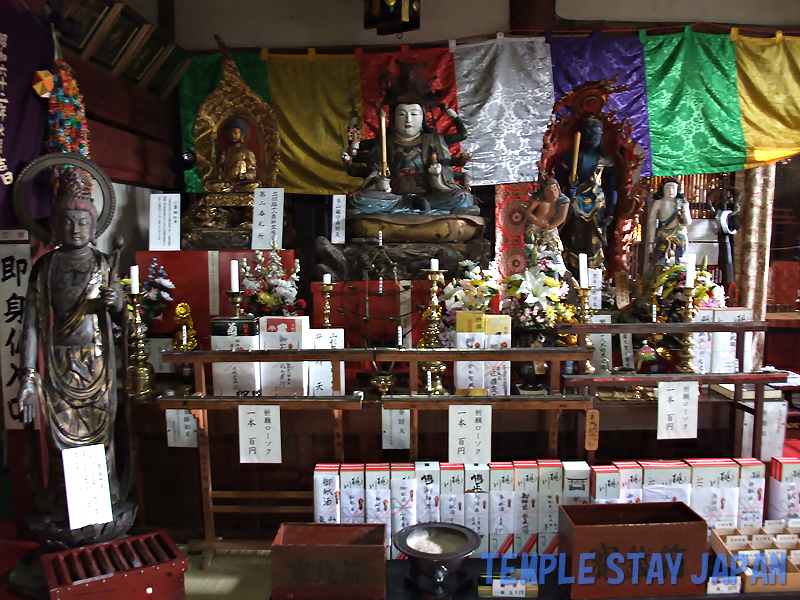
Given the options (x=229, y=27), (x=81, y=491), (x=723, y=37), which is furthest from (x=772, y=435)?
(x=229, y=27)

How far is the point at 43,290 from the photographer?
255 cm

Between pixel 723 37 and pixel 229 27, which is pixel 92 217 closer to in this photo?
pixel 229 27

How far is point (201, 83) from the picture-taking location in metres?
5.30

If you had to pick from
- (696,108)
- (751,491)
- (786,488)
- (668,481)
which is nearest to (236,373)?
(668,481)

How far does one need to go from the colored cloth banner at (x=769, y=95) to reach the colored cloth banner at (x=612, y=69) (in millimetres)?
890

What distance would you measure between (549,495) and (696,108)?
420cm

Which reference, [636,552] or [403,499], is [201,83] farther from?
[636,552]

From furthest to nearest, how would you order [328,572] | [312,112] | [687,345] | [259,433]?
[312,112], [687,345], [259,433], [328,572]

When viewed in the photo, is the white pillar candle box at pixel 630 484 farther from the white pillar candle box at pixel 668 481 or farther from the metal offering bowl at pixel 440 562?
the metal offering bowl at pixel 440 562

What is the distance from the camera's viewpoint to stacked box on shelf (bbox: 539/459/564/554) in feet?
8.19

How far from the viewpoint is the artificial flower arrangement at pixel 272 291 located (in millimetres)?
3557

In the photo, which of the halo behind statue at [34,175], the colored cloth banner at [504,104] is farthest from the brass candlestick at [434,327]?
the colored cloth banner at [504,104]

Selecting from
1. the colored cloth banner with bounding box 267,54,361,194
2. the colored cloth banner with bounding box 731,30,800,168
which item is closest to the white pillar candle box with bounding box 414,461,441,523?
the colored cloth banner with bounding box 267,54,361,194

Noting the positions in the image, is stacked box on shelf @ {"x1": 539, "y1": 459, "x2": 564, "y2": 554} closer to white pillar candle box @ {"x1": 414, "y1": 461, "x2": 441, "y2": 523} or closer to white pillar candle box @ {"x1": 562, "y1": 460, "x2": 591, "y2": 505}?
white pillar candle box @ {"x1": 562, "y1": 460, "x2": 591, "y2": 505}
